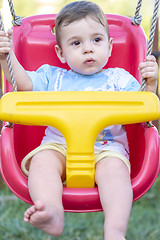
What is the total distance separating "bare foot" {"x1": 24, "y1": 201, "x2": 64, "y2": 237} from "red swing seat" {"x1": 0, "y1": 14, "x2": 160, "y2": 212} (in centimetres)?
9

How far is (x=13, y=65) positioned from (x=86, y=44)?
9.7 inches

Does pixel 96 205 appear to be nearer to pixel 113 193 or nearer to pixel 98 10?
pixel 113 193

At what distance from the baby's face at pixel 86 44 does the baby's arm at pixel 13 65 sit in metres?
0.16

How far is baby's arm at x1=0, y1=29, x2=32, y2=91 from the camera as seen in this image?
46.8 inches

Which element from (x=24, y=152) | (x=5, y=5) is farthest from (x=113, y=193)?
(x=5, y=5)

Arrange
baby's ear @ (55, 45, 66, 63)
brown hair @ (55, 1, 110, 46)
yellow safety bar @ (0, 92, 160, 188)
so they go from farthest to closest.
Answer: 1. baby's ear @ (55, 45, 66, 63)
2. brown hair @ (55, 1, 110, 46)
3. yellow safety bar @ (0, 92, 160, 188)

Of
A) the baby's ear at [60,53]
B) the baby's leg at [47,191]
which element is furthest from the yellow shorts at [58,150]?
the baby's ear at [60,53]

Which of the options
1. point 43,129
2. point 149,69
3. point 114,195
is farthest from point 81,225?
point 149,69

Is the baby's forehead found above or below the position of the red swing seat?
above

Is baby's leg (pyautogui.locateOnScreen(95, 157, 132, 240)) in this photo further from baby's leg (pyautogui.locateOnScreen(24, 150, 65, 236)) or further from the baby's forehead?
the baby's forehead

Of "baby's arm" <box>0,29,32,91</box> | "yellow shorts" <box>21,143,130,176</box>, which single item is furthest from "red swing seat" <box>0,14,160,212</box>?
"baby's arm" <box>0,29,32,91</box>

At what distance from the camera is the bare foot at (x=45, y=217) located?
1.02m

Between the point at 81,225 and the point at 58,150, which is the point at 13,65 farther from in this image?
the point at 81,225

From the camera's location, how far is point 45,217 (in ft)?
3.34
